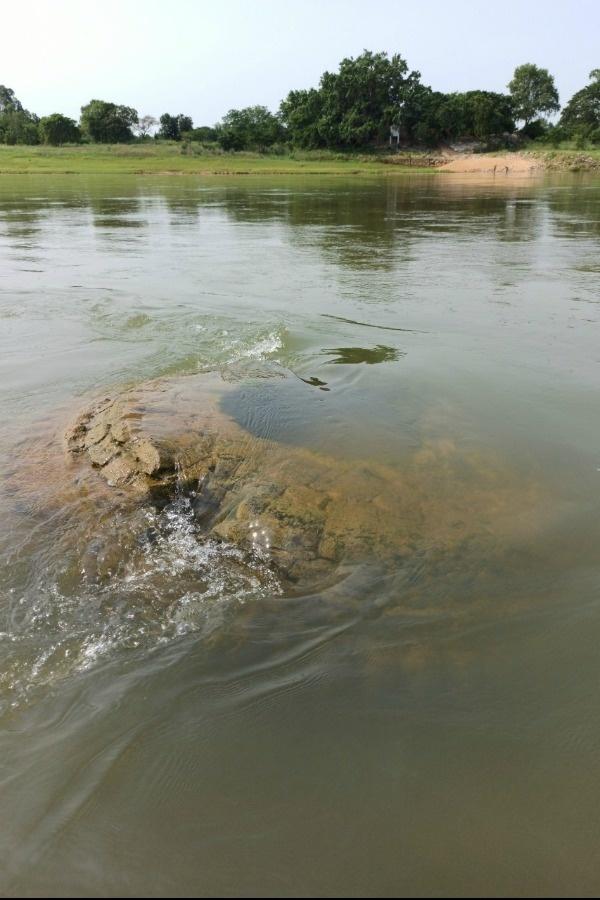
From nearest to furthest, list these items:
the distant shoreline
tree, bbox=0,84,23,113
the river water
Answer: the river water → the distant shoreline → tree, bbox=0,84,23,113

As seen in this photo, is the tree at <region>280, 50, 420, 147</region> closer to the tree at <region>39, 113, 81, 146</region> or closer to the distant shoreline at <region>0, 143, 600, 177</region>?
the distant shoreline at <region>0, 143, 600, 177</region>

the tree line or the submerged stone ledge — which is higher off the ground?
the tree line

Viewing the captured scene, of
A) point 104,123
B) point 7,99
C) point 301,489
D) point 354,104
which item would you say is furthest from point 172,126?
point 301,489

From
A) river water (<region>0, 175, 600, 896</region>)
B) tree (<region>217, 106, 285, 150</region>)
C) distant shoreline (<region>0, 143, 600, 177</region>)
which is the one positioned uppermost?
tree (<region>217, 106, 285, 150</region>)

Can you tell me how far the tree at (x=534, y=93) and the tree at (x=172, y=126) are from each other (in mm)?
50676

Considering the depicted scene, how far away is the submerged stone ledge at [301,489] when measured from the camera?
337 centimetres

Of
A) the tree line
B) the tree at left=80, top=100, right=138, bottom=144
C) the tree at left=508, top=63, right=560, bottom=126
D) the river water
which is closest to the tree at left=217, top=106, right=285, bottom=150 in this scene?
the tree line

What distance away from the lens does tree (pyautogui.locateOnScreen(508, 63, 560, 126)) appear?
294 ft

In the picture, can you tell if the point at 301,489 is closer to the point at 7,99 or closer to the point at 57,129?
the point at 57,129

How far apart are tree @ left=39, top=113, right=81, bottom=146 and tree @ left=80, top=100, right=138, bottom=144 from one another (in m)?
3.69

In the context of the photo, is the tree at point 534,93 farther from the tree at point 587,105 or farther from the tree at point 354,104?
the tree at point 354,104

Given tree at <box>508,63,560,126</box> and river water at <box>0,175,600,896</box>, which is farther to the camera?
tree at <box>508,63,560,126</box>

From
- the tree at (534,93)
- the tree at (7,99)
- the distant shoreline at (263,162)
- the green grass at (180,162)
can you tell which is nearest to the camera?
the green grass at (180,162)

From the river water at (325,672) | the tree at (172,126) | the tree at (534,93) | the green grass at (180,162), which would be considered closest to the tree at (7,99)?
the tree at (172,126)
